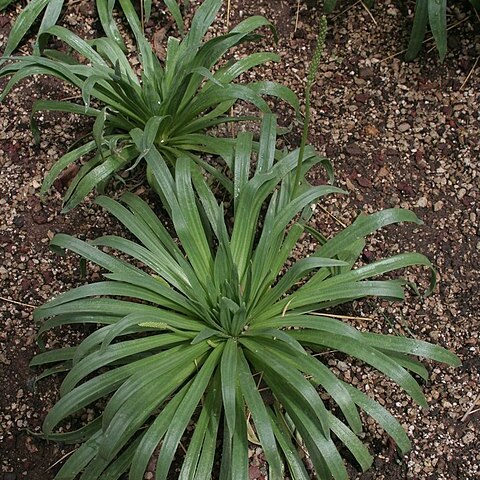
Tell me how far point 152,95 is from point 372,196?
0.94 meters

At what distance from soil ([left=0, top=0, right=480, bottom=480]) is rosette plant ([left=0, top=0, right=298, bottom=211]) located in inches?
8.8

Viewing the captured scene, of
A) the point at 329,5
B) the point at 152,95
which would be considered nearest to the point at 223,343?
the point at 152,95

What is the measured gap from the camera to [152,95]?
2.67 m

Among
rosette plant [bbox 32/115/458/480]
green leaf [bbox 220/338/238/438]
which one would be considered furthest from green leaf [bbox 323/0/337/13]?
green leaf [bbox 220/338/238/438]

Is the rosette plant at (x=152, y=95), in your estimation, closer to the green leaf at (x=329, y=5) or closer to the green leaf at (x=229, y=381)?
the green leaf at (x=329, y=5)

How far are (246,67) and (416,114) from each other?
76 cm

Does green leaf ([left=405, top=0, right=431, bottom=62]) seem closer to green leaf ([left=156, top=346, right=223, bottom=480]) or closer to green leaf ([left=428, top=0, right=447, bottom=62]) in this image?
green leaf ([left=428, top=0, right=447, bottom=62])

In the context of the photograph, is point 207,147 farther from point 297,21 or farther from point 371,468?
point 371,468

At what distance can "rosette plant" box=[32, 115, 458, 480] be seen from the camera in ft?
6.87

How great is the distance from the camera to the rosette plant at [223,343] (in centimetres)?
209

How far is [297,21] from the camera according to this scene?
324 centimetres

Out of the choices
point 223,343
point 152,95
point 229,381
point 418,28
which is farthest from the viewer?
point 418,28

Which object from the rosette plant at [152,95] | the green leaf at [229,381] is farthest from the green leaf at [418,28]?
the green leaf at [229,381]

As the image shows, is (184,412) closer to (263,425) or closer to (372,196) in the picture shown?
(263,425)
